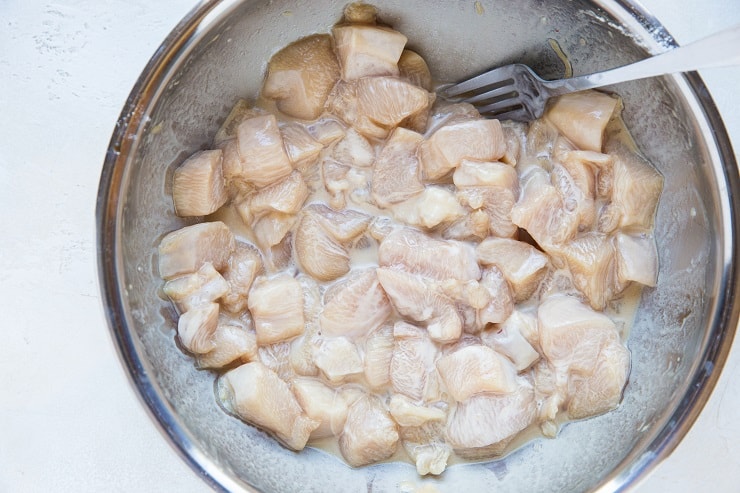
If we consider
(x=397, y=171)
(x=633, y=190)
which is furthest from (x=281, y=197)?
(x=633, y=190)

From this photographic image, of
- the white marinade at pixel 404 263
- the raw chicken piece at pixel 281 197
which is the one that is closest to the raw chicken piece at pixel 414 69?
the white marinade at pixel 404 263

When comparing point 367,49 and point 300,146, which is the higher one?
point 367,49

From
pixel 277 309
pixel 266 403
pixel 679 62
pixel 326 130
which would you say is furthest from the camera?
pixel 326 130

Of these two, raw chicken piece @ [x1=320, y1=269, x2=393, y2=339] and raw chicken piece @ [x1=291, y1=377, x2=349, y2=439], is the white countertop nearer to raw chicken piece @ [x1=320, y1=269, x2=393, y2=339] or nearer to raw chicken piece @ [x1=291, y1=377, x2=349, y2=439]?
raw chicken piece @ [x1=291, y1=377, x2=349, y2=439]

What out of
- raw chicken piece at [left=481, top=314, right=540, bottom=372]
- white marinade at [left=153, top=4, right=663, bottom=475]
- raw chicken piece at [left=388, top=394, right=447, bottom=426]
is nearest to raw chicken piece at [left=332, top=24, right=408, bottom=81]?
white marinade at [left=153, top=4, right=663, bottom=475]

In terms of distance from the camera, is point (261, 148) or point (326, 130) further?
point (326, 130)

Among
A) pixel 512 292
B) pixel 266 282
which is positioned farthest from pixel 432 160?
pixel 266 282

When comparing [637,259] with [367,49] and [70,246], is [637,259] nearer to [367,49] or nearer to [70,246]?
[367,49]
